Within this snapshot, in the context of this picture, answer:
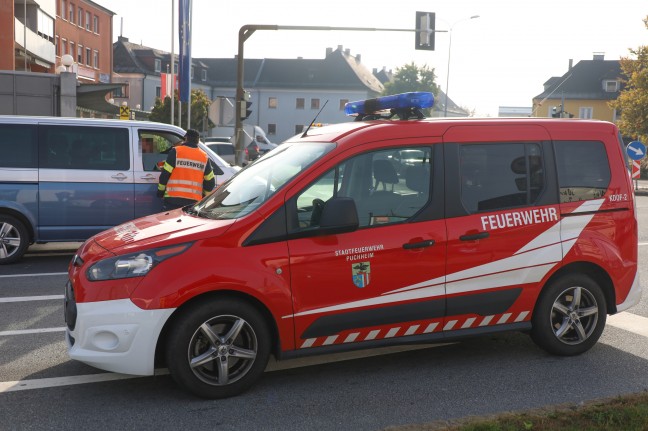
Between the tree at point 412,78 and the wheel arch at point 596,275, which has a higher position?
the tree at point 412,78

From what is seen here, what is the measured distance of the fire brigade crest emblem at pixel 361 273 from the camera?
204 inches

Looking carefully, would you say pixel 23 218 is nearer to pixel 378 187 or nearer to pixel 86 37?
pixel 378 187

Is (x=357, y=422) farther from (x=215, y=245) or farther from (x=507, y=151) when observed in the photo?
(x=507, y=151)

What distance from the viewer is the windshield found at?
210 inches

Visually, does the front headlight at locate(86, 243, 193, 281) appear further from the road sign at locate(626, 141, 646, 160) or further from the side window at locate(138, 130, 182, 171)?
the road sign at locate(626, 141, 646, 160)

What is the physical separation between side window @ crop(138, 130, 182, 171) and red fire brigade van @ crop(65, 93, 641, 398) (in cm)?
483

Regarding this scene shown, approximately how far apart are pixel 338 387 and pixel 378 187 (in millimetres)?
1385

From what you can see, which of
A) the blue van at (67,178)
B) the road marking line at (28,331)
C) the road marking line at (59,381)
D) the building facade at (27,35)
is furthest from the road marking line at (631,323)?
the building facade at (27,35)

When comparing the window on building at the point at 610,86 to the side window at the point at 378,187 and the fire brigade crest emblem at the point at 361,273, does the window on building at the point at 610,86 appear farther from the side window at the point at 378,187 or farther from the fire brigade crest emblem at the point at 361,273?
the fire brigade crest emblem at the point at 361,273

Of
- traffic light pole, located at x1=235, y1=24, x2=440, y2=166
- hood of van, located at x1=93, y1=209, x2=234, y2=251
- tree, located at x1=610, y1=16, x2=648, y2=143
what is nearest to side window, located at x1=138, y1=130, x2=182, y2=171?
hood of van, located at x1=93, y1=209, x2=234, y2=251

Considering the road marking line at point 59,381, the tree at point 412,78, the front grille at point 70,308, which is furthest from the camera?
the tree at point 412,78

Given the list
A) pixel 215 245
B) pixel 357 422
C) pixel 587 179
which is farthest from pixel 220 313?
pixel 587 179

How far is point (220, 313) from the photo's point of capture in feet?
16.0

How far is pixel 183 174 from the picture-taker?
998 centimetres
